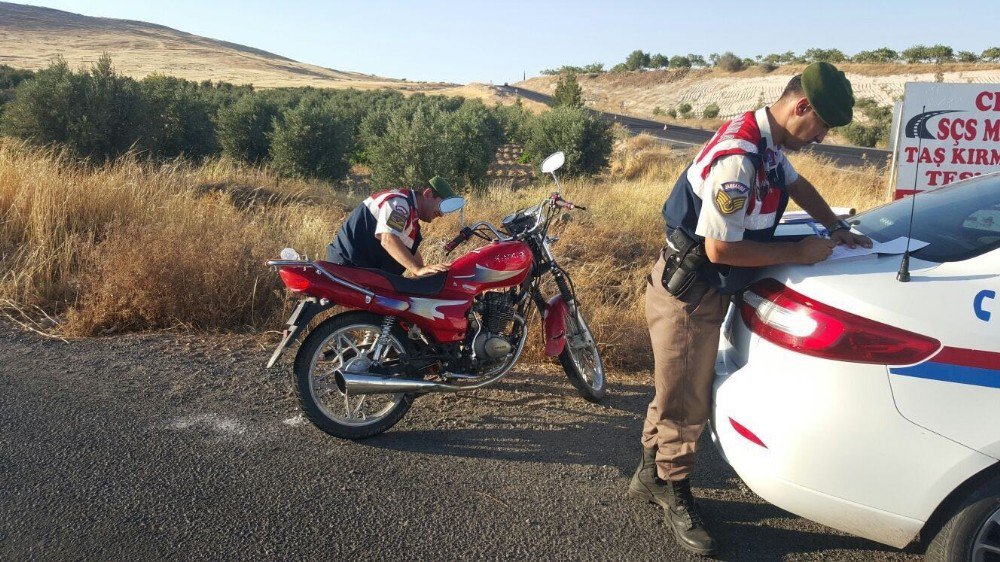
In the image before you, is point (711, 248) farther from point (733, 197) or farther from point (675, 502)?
point (675, 502)

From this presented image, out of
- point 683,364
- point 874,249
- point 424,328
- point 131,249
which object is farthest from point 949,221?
point 131,249

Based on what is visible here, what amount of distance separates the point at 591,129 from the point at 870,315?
17222 mm

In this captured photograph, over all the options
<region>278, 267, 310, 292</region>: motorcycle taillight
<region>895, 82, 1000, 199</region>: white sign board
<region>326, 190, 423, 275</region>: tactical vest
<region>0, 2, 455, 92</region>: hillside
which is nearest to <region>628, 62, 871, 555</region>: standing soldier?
<region>326, 190, 423, 275</region>: tactical vest

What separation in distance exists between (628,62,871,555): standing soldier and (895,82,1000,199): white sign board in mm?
5982

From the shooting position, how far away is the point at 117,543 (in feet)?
9.13

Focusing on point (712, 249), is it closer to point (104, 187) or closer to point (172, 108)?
point (104, 187)

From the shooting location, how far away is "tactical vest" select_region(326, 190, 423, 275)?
4.11 m

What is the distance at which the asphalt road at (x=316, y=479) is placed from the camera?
2.86 metres

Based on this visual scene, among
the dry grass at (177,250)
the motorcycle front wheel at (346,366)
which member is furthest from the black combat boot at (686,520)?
the dry grass at (177,250)

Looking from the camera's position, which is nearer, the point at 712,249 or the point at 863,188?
the point at 712,249

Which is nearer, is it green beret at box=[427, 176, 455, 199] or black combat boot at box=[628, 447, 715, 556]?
black combat boot at box=[628, 447, 715, 556]

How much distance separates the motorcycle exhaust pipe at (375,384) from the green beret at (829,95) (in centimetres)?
233

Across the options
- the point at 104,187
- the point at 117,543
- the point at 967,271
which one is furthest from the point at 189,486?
the point at 104,187

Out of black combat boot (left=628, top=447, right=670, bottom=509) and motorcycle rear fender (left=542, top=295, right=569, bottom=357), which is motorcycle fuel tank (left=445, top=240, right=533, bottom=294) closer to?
motorcycle rear fender (left=542, top=295, right=569, bottom=357)
